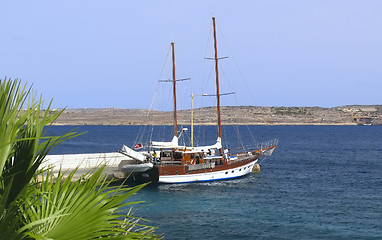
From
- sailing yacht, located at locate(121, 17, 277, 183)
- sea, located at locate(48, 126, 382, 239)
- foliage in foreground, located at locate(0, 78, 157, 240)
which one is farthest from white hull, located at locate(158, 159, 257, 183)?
foliage in foreground, located at locate(0, 78, 157, 240)

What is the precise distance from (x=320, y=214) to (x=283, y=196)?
26.7 ft

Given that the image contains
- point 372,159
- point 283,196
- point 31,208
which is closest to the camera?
point 31,208

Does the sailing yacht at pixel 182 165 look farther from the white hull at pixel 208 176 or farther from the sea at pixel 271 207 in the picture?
the sea at pixel 271 207

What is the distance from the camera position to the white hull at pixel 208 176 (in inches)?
1898

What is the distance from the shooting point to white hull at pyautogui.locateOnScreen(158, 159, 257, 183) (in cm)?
4822

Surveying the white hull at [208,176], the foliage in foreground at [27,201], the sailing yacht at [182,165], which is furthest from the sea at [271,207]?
the foliage in foreground at [27,201]

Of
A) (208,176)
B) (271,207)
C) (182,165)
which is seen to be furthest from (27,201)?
(208,176)

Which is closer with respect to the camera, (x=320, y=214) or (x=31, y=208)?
(x=31, y=208)

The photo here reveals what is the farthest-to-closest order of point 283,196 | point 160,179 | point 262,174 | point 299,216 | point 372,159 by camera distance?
point 372,159, point 262,174, point 160,179, point 283,196, point 299,216

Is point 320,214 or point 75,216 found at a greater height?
point 75,216

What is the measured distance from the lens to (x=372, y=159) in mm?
80875

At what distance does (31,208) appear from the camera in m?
5.53

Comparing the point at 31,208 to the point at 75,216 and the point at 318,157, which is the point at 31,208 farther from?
the point at 318,157

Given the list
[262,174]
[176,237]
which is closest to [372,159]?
[262,174]
